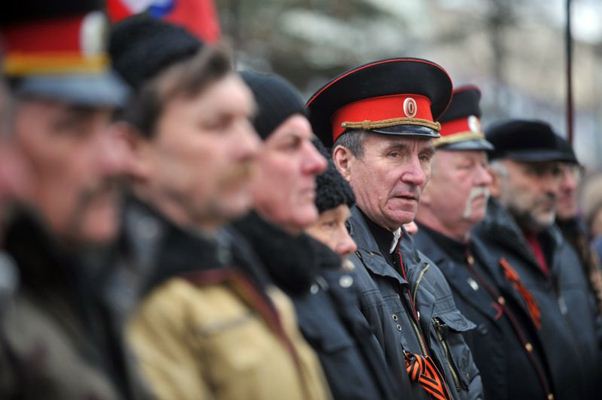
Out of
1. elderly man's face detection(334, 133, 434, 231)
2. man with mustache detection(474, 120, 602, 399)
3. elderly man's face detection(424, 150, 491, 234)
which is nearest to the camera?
elderly man's face detection(334, 133, 434, 231)

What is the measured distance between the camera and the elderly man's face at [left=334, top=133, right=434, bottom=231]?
15.4 feet

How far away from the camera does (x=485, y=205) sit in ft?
19.8

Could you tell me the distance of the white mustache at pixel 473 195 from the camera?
19.2 feet

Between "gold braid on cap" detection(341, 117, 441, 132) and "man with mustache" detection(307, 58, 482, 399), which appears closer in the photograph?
"man with mustache" detection(307, 58, 482, 399)

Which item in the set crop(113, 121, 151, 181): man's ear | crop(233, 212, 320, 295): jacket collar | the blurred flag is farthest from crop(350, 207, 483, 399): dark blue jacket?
crop(113, 121, 151, 181): man's ear

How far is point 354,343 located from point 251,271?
0.72 metres

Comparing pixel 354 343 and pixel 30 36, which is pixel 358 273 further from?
pixel 30 36

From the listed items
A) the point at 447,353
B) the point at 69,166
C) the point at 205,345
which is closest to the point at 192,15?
the point at 69,166

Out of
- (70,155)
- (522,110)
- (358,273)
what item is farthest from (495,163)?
(522,110)

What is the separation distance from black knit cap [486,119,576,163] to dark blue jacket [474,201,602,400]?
1.52 ft

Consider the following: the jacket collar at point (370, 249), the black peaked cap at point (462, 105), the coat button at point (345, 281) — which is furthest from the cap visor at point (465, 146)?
the coat button at point (345, 281)

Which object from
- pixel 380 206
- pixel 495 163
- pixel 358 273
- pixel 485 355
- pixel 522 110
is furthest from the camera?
pixel 522 110

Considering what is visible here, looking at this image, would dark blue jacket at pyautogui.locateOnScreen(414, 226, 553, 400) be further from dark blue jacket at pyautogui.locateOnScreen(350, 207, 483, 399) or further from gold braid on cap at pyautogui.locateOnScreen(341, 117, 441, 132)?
gold braid on cap at pyautogui.locateOnScreen(341, 117, 441, 132)

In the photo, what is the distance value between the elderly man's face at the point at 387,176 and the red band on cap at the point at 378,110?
92mm
